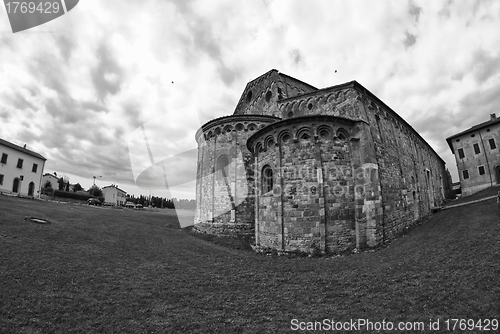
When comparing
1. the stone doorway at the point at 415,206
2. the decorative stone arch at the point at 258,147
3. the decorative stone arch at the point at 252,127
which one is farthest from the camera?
the decorative stone arch at the point at 252,127

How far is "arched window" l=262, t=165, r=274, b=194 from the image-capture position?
1524cm

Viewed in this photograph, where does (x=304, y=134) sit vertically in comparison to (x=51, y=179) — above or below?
below

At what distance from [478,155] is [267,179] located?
1285 inches

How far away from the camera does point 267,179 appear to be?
15.4 metres

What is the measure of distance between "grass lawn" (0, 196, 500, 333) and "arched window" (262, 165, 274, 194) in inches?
182

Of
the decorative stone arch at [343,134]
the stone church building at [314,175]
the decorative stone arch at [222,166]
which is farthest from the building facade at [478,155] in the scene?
the decorative stone arch at [222,166]

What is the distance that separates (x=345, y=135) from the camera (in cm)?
1391

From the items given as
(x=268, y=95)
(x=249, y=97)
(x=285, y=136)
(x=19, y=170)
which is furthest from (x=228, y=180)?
(x=19, y=170)

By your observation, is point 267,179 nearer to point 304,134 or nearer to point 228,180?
point 304,134

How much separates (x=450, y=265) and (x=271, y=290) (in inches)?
242

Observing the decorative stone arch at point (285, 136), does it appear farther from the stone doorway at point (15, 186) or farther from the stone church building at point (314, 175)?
the stone doorway at point (15, 186)

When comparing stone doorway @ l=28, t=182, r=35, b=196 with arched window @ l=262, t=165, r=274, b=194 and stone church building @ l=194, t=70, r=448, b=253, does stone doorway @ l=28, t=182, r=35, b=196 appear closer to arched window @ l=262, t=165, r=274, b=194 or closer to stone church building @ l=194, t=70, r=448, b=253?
stone church building @ l=194, t=70, r=448, b=253

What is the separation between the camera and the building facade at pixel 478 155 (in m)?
28.6

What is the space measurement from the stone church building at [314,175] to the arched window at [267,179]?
0.07 metres
